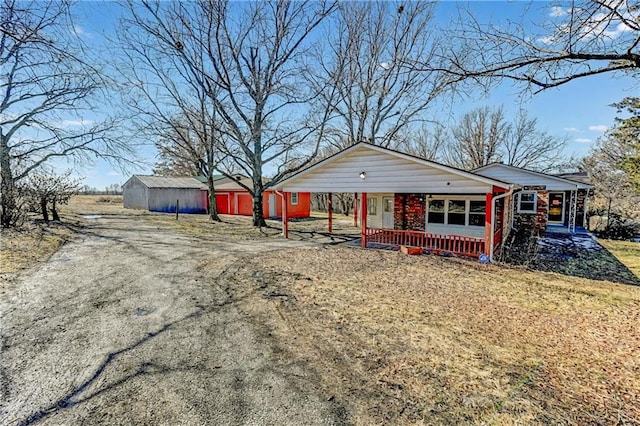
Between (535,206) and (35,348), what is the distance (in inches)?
733

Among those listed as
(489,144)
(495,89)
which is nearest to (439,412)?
(495,89)

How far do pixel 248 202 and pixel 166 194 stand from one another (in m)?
8.17

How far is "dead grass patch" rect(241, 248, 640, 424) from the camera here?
3088mm

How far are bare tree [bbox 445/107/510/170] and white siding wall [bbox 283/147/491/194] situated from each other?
22.3 metres

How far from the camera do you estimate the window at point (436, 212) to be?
13031 mm

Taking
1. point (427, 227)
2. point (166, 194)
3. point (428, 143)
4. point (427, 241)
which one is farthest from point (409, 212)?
point (166, 194)

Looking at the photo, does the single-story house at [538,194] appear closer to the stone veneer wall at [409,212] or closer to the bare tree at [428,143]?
the stone veneer wall at [409,212]

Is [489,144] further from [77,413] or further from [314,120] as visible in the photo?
[77,413]

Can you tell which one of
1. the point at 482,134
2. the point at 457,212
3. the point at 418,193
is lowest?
the point at 457,212

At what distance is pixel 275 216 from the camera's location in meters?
24.7

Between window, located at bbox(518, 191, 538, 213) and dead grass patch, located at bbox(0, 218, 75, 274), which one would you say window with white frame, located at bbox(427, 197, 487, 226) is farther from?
dead grass patch, located at bbox(0, 218, 75, 274)

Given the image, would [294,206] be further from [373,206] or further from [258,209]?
[373,206]

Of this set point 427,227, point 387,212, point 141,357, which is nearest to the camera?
point 141,357

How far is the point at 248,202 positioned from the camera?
25.5 m
